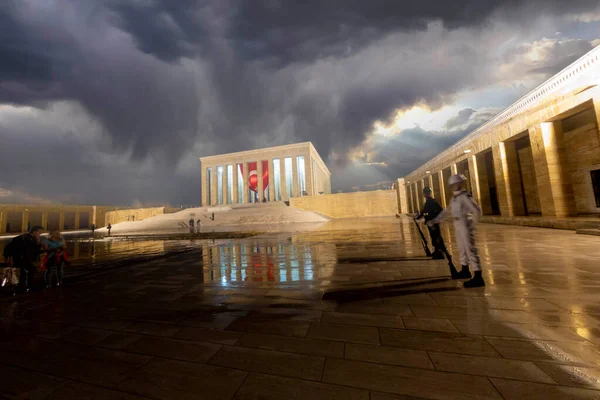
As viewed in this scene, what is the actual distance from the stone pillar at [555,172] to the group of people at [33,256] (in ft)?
59.5

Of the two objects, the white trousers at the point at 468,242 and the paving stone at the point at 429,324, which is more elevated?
the white trousers at the point at 468,242

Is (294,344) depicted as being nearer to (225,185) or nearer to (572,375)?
(572,375)

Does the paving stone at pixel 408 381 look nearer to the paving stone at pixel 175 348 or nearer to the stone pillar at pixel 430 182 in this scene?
the paving stone at pixel 175 348

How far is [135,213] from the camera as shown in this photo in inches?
1998

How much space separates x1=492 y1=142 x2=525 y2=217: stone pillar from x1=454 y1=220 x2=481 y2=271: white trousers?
551 inches

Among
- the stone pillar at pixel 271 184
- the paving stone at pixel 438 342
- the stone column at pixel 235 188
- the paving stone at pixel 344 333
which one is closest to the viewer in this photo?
the paving stone at pixel 438 342

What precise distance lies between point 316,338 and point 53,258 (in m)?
5.74

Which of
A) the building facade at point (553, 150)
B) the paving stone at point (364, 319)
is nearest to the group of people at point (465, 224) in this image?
the paving stone at point (364, 319)

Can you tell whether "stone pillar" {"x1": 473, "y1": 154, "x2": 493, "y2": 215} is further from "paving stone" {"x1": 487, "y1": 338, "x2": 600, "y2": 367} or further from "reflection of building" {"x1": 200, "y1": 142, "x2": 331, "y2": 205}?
"reflection of building" {"x1": 200, "y1": 142, "x2": 331, "y2": 205}

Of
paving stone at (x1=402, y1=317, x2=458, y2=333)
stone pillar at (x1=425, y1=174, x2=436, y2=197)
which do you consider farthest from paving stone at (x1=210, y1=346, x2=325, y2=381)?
stone pillar at (x1=425, y1=174, x2=436, y2=197)

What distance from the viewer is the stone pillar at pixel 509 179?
558 inches

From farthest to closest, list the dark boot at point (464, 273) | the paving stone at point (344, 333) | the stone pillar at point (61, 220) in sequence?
the stone pillar at point (61, 220) → the dark boot at point (464, 273) → the paving stone at point (344, 333)

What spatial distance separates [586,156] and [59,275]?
22.0 meters

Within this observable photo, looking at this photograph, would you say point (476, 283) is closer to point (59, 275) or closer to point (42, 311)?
point (42, 311)
